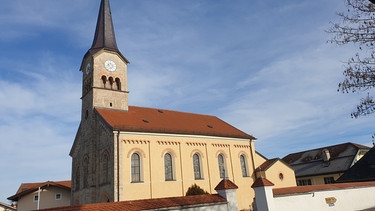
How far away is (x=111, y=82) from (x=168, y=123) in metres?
7.26

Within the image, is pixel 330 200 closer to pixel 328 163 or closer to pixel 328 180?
pixel 328 180

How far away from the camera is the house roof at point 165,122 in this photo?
81.1 ft

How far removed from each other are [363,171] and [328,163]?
504 inches

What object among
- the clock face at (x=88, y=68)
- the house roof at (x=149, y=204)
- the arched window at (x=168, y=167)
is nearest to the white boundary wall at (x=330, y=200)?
the house roof at (x=149, y=204)

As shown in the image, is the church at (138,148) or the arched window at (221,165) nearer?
the church at (138,148)

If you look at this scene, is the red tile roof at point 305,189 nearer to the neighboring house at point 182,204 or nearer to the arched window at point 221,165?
the neighboring house at point 182,204

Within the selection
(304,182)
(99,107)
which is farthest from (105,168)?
(304,182)

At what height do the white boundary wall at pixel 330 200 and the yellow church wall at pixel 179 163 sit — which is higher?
the yellow church wall at pixel 179 163

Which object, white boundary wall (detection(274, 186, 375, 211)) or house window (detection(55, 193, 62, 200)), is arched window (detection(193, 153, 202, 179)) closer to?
white boundary wall (detection(274, 186, 375, 211))

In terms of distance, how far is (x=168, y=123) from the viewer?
1104 inches

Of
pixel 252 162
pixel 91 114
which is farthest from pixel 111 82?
pixel 252 162

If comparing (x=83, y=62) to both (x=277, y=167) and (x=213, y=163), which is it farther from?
(x=277, y=167)

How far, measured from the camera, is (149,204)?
38.0ft

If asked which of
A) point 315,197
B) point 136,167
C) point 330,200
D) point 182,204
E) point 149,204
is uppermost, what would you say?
point 136,167
